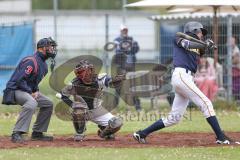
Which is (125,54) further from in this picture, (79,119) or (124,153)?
(124,153)

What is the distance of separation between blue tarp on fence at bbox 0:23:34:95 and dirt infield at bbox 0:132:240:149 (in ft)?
20.0

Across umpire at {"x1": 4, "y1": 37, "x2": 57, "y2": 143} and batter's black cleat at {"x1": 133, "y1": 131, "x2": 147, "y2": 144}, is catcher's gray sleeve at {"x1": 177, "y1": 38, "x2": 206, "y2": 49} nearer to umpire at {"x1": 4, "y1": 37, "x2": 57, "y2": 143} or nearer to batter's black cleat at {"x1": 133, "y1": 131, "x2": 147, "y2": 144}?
batter's black cleat at {"x1": 133, "y1": 131, "x2": 147, "y2": 144}

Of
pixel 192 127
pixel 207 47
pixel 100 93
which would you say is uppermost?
pixel 207 47

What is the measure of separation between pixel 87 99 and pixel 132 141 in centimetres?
106

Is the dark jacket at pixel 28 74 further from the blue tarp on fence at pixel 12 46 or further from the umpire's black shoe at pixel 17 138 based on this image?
the blue tarp on fence at pixel 12 46

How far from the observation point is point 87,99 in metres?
12.8

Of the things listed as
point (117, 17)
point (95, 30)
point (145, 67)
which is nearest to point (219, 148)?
point (145, 67)

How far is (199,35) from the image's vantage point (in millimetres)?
12234

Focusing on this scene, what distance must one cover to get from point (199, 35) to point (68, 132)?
11.7 feet

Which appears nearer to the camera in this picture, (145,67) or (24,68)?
(24,68)

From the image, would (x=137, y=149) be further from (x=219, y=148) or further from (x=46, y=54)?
(x=46, y=54)

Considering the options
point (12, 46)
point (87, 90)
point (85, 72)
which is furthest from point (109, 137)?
point (12, 46)

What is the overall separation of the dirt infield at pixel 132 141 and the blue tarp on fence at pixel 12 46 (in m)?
6.11

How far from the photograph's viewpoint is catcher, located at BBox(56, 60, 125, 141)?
12492 millimetres
